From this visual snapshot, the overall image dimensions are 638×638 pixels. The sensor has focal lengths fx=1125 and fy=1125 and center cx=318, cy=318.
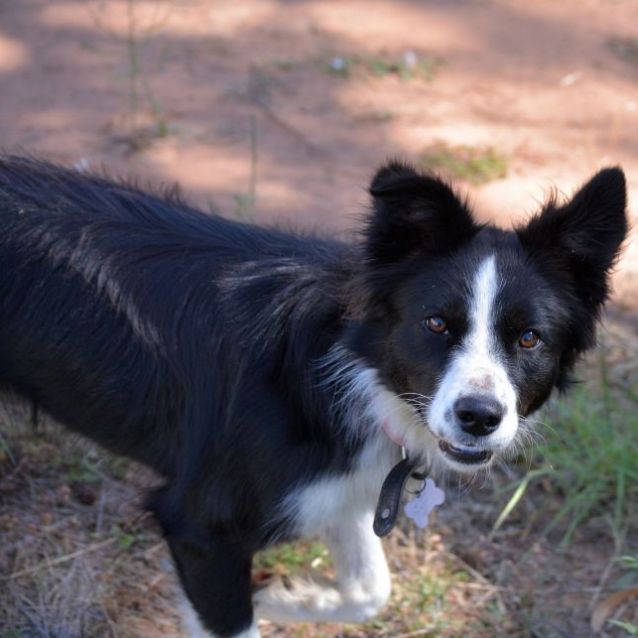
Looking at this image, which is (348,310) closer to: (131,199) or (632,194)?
(131,199)

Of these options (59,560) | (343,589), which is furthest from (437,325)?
(59,560)

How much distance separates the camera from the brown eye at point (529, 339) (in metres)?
2.90

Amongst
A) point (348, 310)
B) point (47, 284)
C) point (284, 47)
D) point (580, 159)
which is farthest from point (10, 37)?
point (348, 310)

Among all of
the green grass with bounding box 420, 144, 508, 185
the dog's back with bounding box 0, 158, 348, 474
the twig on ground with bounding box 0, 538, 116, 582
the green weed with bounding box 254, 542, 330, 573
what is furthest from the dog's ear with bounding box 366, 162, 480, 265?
the green grass with bounding box 420, 144, 508, 185

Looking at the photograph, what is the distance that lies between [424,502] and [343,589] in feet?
1.76

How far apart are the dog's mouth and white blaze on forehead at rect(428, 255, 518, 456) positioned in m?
0.07

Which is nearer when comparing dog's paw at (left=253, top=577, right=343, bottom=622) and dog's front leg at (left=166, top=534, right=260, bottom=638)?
dog's front leg at (left=166, top=534, right=260, bottom=638)

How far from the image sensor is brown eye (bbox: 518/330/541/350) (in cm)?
290

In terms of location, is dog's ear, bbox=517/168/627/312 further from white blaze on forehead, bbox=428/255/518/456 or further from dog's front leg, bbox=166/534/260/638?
dog's front leg, bbox=166/534/260/638

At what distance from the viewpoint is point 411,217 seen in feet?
9.79

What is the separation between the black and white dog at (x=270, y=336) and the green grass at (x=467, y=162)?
8.87 ft

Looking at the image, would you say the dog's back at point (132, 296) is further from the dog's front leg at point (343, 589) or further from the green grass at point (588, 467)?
the green grass at point (588, 467)

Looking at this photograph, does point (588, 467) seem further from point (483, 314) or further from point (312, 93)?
point (312, 93)

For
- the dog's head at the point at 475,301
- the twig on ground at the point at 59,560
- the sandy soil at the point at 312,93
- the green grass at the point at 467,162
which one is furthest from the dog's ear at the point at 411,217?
the green grass at the point at 467,162
